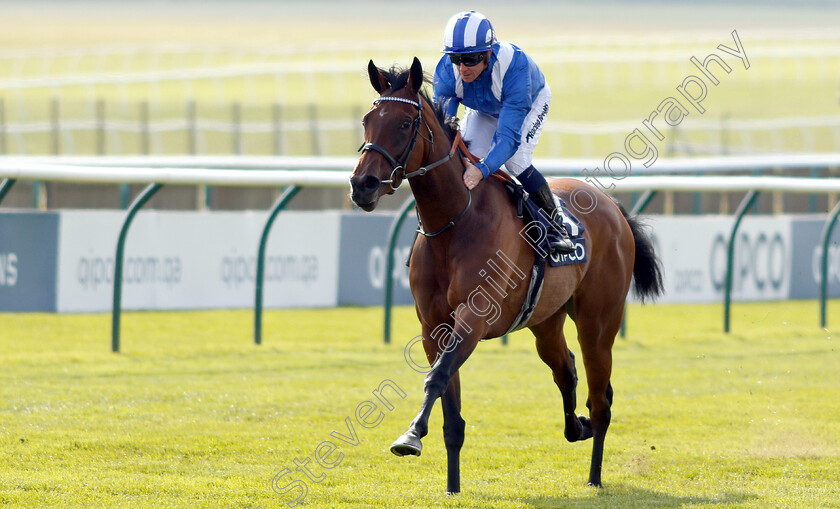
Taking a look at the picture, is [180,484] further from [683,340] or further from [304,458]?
[683,340]

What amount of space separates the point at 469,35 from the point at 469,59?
120 millimetres

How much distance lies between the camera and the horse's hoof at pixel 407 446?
4.32m

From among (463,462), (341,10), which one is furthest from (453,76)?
(341,10)

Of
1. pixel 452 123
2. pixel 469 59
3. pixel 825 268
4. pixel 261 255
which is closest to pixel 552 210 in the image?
pixel 452 123

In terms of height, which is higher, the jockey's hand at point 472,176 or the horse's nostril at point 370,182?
the jockey's hand at point 472,176

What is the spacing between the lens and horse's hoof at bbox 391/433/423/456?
14.2ft

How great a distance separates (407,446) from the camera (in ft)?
14.2

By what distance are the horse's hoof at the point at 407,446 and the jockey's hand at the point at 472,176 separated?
1.19 metres

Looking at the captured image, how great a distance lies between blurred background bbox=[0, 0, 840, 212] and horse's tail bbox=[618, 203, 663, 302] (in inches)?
136

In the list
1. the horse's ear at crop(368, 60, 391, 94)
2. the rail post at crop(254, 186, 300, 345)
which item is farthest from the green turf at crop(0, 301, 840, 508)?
the horse's ear at crop(368, 60, 391, 94)

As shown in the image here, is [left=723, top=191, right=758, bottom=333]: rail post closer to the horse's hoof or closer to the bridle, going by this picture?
the bridle

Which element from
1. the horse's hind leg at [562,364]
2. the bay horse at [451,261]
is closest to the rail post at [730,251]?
the horse's hind leg at [562,364]

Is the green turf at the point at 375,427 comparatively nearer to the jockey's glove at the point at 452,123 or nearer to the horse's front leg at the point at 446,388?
the horse's front leg at the point at 446,388

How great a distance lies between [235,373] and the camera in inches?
318
